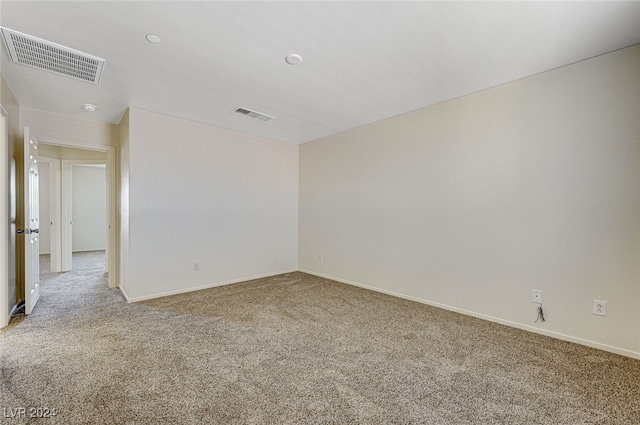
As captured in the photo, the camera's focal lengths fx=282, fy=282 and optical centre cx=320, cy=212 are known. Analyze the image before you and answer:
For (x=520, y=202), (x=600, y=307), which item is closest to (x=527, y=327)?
(x=600, y=307)

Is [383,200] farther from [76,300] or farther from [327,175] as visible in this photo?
[76,300]

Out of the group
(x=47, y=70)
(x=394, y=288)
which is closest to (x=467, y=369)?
(x=394, y=288)

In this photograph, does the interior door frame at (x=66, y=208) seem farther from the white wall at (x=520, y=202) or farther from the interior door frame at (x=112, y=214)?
the white wall at (x=520, y=202)

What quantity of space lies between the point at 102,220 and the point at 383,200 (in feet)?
26.0

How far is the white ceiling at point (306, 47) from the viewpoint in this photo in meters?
1.85

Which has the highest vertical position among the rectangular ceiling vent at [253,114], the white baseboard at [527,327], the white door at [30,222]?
the rectangular ceiling vent at [253,114]

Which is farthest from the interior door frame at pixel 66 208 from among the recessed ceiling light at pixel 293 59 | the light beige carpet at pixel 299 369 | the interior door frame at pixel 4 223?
the recessed ceiling light at pixel 293 59

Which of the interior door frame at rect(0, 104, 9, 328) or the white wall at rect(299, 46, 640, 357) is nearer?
the white wall at rect(299, 46, 640, 357)

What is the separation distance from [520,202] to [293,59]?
254cm

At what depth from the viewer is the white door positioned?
2.98 meters

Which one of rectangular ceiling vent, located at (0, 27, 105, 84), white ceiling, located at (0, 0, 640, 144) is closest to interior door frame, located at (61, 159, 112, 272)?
white ceiling, located at (0, 0, 640, 144)

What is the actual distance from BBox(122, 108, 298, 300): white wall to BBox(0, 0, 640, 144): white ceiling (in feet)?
2.22

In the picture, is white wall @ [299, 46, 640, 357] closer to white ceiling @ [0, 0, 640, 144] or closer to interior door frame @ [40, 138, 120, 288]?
white ceiling @ [0, 0, 640, 144]

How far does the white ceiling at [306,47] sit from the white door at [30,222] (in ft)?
2.05
